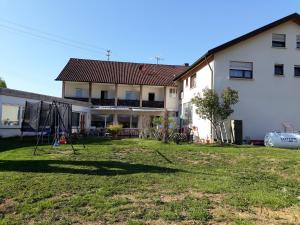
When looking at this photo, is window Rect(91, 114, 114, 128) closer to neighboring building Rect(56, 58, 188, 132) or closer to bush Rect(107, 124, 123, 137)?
neighboring building Rect(56, 58, 188, 132)

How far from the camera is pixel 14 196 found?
776 cm

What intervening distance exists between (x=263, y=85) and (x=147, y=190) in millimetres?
18290

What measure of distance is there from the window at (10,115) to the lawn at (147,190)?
1171 centimetres

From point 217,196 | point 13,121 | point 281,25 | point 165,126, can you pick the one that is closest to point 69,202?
point 217,196

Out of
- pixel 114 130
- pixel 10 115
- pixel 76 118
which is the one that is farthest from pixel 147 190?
pixel 76 118

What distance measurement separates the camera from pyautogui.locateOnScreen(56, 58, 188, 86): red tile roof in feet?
133

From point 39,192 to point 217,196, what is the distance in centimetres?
369

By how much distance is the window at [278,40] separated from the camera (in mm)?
25625

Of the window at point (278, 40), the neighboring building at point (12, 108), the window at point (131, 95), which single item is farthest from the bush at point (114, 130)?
the window at point (278, 40)

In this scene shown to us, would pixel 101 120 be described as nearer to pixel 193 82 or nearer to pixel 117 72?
pixel 117 72

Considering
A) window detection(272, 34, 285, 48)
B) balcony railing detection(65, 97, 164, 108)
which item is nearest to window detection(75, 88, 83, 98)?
balcony railing detection(65, 97, 164, 108)

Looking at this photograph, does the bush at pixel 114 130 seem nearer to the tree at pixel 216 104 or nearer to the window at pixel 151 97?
the tree at pixel 216 104

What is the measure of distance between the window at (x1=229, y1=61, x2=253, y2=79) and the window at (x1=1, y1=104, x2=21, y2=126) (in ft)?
46.7

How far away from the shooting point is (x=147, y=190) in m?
8.47
